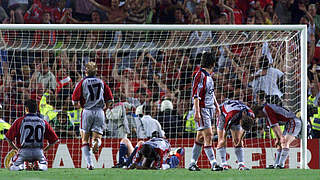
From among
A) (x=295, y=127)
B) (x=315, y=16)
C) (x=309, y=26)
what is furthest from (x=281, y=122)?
(x=315, y=16)

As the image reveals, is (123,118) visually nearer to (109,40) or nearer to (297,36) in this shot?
(109,40)

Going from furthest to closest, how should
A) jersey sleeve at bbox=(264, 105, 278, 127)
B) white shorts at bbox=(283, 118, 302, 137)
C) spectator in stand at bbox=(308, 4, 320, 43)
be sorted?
spectator in stand at bbox=(308, 4, 320, 43) < white shorts at bbox=(283, 118, 302, 137) < jersey sleeve at bbox=(264, 105, 278, 127)

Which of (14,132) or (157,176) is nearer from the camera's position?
(157,176)

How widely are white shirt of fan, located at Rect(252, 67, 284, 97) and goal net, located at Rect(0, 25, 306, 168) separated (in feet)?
0.09

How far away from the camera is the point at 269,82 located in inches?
488

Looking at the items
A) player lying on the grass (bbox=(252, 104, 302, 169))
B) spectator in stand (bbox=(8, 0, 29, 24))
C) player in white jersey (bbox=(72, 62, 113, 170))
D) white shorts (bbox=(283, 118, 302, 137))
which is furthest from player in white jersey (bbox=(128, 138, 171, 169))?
spectator in stand (bbox=(8, 0, 29, 24))

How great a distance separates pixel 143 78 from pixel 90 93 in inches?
159

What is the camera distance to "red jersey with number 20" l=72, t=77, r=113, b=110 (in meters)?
9.20

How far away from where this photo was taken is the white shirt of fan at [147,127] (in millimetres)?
11808

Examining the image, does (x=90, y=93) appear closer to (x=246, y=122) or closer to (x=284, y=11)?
(x=246, y=122)

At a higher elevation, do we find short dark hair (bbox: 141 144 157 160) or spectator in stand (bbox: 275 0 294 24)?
spectator in stand (bbox: 275 0 294 24)

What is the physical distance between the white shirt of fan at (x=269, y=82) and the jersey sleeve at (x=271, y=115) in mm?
1837

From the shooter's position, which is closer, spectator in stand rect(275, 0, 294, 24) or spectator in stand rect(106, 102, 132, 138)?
spectator in stand rect(106, 102, 132, 138)

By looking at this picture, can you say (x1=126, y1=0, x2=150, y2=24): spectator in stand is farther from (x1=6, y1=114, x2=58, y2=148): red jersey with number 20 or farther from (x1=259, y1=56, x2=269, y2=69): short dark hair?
(x1=6, y1=114, x2=58, y2=148): red jersey with number 20
